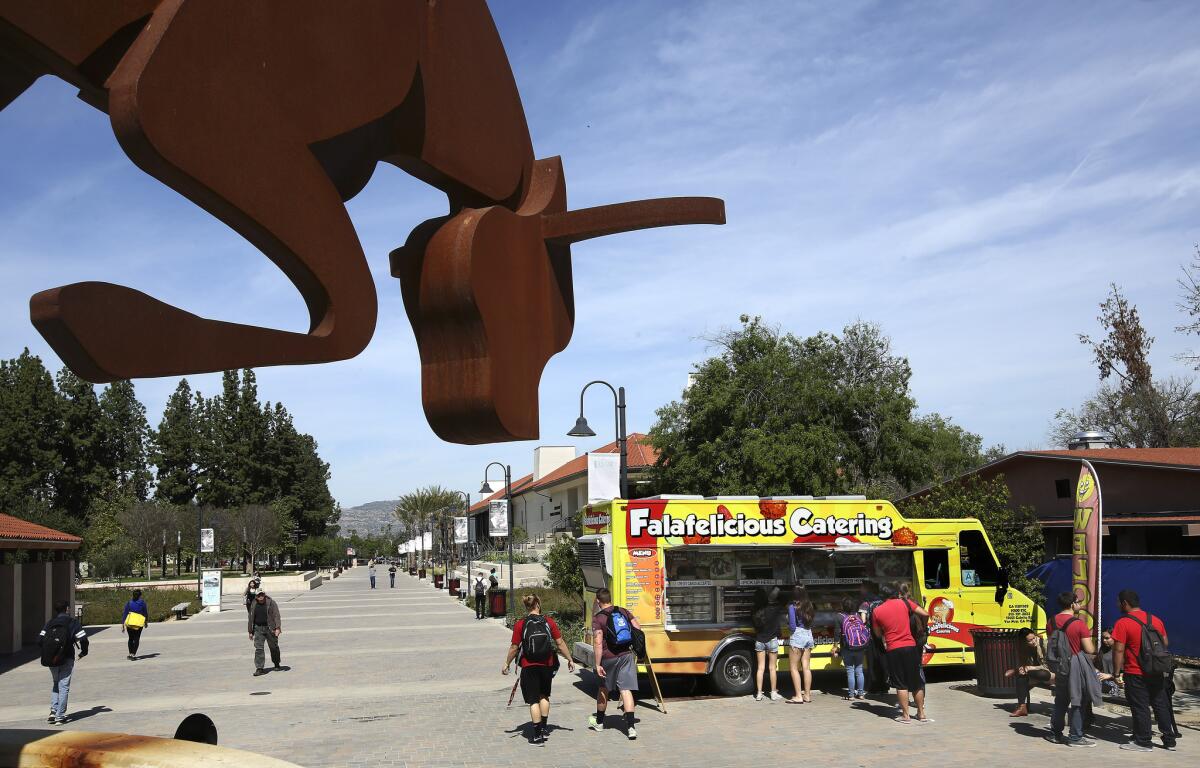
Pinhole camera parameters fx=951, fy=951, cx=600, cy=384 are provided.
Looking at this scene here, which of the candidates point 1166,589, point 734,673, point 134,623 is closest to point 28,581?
point 134,623

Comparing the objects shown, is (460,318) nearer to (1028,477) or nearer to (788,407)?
(1028,477)

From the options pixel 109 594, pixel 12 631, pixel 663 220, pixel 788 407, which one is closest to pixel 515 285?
pixel 663 220

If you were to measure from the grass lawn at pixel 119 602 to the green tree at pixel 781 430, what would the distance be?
57.2 ft

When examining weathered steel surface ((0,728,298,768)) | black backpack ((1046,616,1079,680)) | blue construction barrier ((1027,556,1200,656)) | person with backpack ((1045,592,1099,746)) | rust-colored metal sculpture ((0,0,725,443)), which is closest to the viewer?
rust-colored metal sculpture ((0,0,725,443))

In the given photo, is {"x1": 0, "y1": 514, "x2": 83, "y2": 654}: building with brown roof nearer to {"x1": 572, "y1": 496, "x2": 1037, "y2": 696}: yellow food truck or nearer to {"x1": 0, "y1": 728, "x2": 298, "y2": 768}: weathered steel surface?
{"x1": 572, "y1": 496, "x2": 1037, "y2": 696}: yellow food truck

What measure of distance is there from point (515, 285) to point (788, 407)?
24.4 m

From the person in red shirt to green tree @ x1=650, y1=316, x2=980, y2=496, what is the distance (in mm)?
14339

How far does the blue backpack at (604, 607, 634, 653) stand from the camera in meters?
11.4

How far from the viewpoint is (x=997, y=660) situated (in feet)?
42.9

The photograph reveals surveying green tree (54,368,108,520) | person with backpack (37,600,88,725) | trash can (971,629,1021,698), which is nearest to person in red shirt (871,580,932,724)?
trash can (971,629,1021,698)

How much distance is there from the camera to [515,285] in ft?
14.4

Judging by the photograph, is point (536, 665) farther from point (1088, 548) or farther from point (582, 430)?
point (582, 430)

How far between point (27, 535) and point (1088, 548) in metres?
20.9

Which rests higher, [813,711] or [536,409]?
[536,409]
